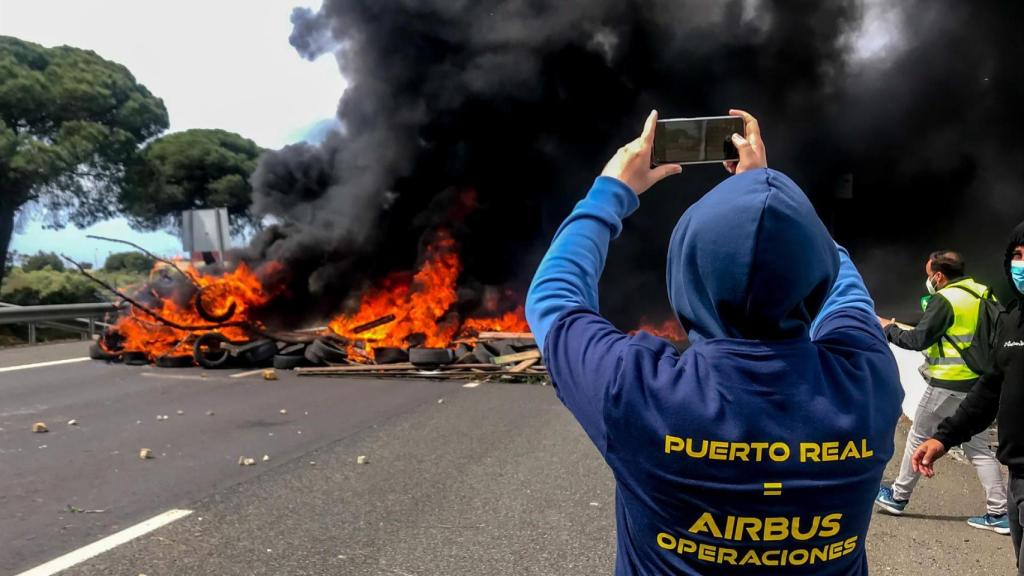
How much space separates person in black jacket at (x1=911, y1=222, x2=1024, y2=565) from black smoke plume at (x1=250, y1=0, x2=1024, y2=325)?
13004 mm

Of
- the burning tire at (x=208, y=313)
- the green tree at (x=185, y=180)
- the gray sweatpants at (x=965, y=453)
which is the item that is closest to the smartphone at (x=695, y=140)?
the gray sweatpants at (x=965, y=453)

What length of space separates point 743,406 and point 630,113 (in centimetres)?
1757

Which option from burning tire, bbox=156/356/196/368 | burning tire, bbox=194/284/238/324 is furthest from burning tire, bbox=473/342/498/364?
burning tire, bbox=156/356/196/368

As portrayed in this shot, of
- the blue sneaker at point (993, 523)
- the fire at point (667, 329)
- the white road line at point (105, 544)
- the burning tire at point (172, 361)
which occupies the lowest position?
the blue sneaker at point (993, 523)

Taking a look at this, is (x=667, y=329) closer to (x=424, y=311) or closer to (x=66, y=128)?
(x=424, y=311)

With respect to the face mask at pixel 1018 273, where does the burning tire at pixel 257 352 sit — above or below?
below

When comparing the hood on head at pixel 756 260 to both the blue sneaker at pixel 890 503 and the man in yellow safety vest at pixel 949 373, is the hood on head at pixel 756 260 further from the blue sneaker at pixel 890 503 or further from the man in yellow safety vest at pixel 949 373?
the blue sneaker at pixel 890 503

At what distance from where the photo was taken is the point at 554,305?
4.50 feet

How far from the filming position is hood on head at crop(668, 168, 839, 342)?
44.0 inches

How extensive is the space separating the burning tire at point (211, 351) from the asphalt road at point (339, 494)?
277 centimetres

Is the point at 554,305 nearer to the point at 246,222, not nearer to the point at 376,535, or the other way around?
the point at 376,535

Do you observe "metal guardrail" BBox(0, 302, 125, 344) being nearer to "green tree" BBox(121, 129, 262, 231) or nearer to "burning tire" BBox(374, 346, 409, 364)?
"burning tire" BBox(374, 346, 409, 364)

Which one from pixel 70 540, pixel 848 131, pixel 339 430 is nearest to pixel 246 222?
pixel 848 131

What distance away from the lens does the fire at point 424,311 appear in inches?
469
